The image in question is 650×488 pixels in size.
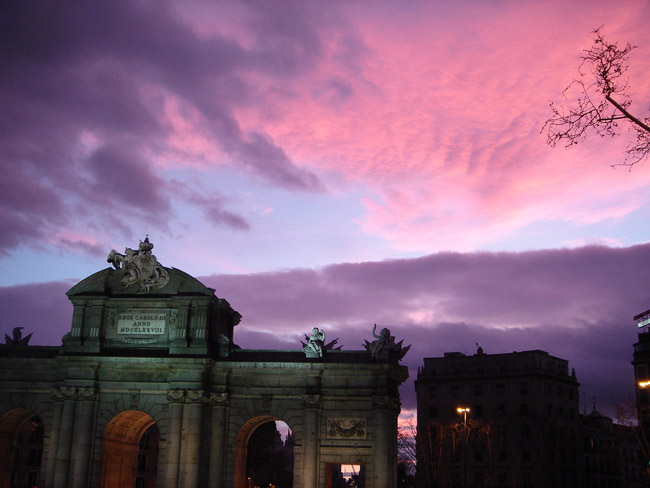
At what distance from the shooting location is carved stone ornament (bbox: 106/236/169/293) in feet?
165

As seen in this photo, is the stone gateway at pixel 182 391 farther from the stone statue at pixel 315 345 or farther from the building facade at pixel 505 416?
the building facade at pixel 505 416

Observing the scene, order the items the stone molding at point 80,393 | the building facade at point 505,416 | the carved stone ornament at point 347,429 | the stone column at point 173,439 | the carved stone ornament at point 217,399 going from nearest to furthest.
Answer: the stone column at point 173,439
the carved stone ornament at point 347,429
the stone molding at point 80,393
the carved stone ornament at point 217,399
the building facade at point 505,416

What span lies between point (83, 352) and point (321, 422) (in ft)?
52.0

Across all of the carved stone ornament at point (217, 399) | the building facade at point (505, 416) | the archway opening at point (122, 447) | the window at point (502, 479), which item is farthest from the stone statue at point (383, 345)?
the window at point (502, 479)

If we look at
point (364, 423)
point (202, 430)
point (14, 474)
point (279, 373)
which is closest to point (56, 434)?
point (202, 430)

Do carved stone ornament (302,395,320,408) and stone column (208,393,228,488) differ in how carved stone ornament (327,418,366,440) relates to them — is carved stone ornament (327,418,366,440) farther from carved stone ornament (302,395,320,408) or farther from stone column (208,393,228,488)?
stone column (208,393,228,488)

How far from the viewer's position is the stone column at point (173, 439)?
4700 cm

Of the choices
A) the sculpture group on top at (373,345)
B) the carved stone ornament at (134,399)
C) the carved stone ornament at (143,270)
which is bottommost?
the carved stone ornament at (134,399)

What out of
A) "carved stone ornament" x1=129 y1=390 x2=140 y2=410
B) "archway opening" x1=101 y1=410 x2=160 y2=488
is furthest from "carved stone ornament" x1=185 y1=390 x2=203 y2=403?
"archway opening" x1=101 y1=410 x2=160 y2=488

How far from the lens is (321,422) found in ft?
159

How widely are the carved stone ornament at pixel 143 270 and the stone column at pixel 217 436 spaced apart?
8.17 metres

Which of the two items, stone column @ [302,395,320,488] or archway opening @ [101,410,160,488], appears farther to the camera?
archway opening @ [101,410,160,488]

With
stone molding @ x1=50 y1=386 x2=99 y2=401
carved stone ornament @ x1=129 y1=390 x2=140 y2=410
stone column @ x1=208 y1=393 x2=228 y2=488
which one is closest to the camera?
stone column @ x1=208 y1=393 x2=228 y2=488

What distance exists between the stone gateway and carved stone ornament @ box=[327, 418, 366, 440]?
0.06 meters
